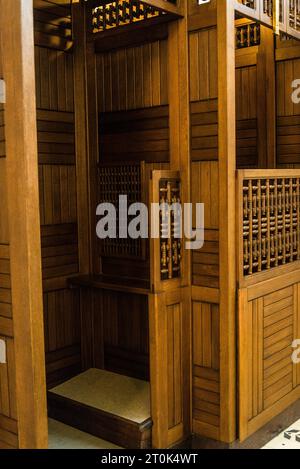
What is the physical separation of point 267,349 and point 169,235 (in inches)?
37.3

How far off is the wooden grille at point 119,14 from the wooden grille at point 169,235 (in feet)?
3.32

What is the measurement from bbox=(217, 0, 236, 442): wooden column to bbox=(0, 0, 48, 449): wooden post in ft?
3.60

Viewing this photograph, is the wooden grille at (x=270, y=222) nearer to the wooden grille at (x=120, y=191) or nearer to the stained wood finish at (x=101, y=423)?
the wooden grille at (x=120, y=191)

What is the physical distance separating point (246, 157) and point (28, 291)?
2407 millimetres

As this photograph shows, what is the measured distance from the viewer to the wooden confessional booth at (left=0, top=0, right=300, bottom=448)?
250 centimetres

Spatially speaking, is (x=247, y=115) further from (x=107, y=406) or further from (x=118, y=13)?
(x=107, y=406)

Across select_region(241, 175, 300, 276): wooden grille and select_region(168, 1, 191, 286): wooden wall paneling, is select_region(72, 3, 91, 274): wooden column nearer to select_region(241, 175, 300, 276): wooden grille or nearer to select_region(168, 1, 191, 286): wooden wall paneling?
select_region(168, 1, 191, 286): wooden wall paneling

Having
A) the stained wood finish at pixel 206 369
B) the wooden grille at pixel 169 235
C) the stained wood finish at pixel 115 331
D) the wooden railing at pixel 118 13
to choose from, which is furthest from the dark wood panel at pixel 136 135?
the stained wood finish at pixel 206 369

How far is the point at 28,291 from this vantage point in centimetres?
242

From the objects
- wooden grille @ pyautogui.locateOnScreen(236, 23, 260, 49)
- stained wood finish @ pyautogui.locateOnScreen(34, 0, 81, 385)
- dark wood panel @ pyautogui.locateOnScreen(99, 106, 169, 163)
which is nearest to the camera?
dark wood panel @ pyautogui.locateOnScreen(99, 106, 169, 163)

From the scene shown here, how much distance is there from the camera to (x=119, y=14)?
3.68m

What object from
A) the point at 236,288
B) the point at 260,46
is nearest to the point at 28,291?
the point at 236,288

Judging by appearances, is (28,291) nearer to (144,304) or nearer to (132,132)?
(144,304)

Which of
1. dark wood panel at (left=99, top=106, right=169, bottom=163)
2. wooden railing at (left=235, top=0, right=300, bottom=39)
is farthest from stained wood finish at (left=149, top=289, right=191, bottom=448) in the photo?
wooden railing at (left=235, top=0, right=300, bottom=39)
